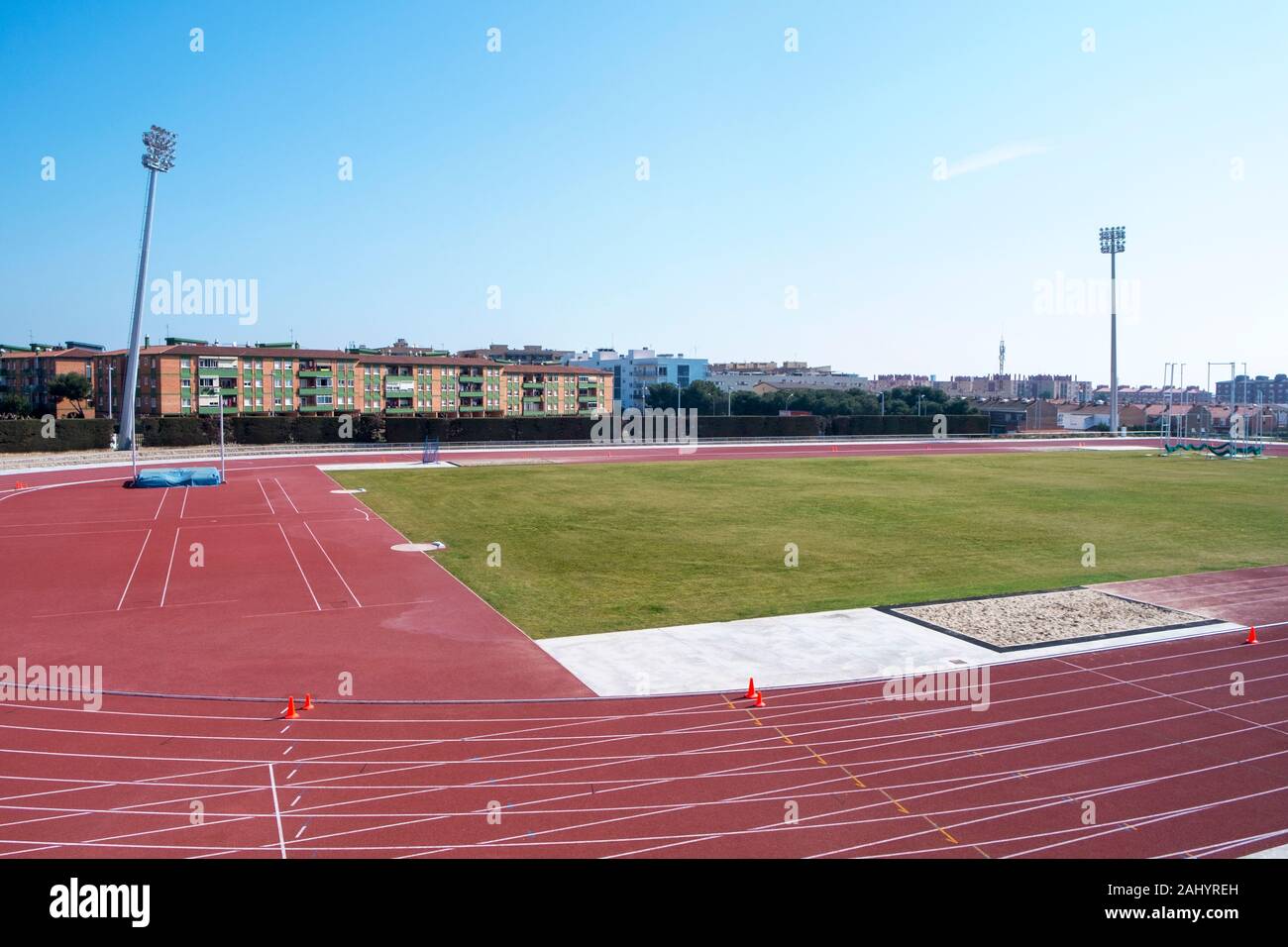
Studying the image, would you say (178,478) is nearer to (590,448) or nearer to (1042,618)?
(590,448)

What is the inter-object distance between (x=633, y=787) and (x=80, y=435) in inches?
2490

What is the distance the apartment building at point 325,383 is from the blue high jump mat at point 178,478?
36777 millimetres

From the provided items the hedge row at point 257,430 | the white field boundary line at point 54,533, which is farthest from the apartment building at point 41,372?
the white field boundary line at point 54,533

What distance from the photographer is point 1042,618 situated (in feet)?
63.2

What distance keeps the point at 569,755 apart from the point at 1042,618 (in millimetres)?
11968

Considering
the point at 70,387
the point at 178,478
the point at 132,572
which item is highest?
the point at 70,387

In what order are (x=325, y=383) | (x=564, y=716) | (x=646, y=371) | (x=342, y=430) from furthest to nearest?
(x=646, y=371) < (x=325, y=383) < (x=342, y=430) < (x=564, y=716)

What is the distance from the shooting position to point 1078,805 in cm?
1063

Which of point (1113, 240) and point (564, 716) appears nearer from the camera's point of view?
point (564, 716)

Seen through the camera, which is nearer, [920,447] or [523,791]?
[523,791]

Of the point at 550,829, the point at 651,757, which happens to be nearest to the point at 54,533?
the point at 651,757
